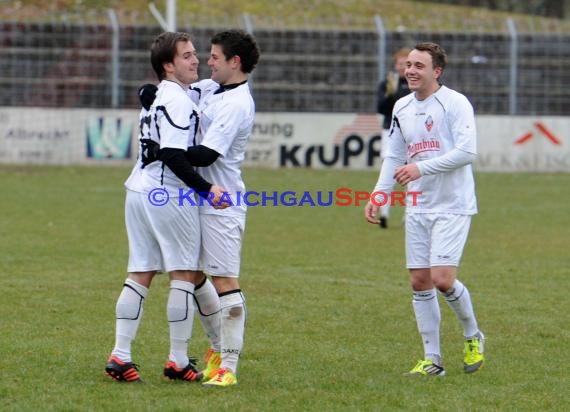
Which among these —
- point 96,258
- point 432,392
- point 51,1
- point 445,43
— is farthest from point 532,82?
point 432,392

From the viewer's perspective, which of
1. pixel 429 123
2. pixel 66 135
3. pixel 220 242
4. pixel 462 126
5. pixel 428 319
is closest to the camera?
pixel 220 242

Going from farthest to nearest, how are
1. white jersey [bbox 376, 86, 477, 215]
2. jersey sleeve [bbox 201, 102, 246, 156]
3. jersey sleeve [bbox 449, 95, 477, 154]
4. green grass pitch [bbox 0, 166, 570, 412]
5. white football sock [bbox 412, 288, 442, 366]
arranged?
white football sock [bbox 412, 288, 442, 366], white jersey [bbox 376, 86, 477, 215], jersey sleeve [bbox 449, 95, 477, 154], jersey sleeve [bbox 201, 102, 246, 156], green grass pitch [bbox 0, 166, 570, 412]

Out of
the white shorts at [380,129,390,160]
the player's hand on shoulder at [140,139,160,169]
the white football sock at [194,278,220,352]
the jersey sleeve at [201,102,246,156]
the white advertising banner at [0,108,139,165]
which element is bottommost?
the white advertising banner at [0,108,139,165]

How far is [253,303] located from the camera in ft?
33.7

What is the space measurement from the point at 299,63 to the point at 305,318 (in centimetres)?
2108

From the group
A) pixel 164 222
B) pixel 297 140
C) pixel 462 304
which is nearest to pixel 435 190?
pixel 462 304

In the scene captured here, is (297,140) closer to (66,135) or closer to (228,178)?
(66,135)

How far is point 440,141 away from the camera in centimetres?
752

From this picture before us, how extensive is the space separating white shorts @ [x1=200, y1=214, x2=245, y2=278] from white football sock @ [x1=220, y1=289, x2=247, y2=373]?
0.16 meters

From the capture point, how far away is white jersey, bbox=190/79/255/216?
6.89 metres

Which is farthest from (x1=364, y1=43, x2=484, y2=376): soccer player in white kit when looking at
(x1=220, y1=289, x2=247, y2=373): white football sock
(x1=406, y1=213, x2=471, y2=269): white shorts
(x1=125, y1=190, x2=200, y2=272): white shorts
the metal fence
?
the metal fence

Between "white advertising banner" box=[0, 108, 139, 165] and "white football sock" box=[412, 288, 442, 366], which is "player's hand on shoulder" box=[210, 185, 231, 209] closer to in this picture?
"white football sock" box=[412, 288, 442, 366]

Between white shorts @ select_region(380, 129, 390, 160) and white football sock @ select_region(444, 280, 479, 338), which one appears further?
white shorts @ select_region(380, 129, 390, 160)

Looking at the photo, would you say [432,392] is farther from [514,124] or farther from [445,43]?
[445,43]
